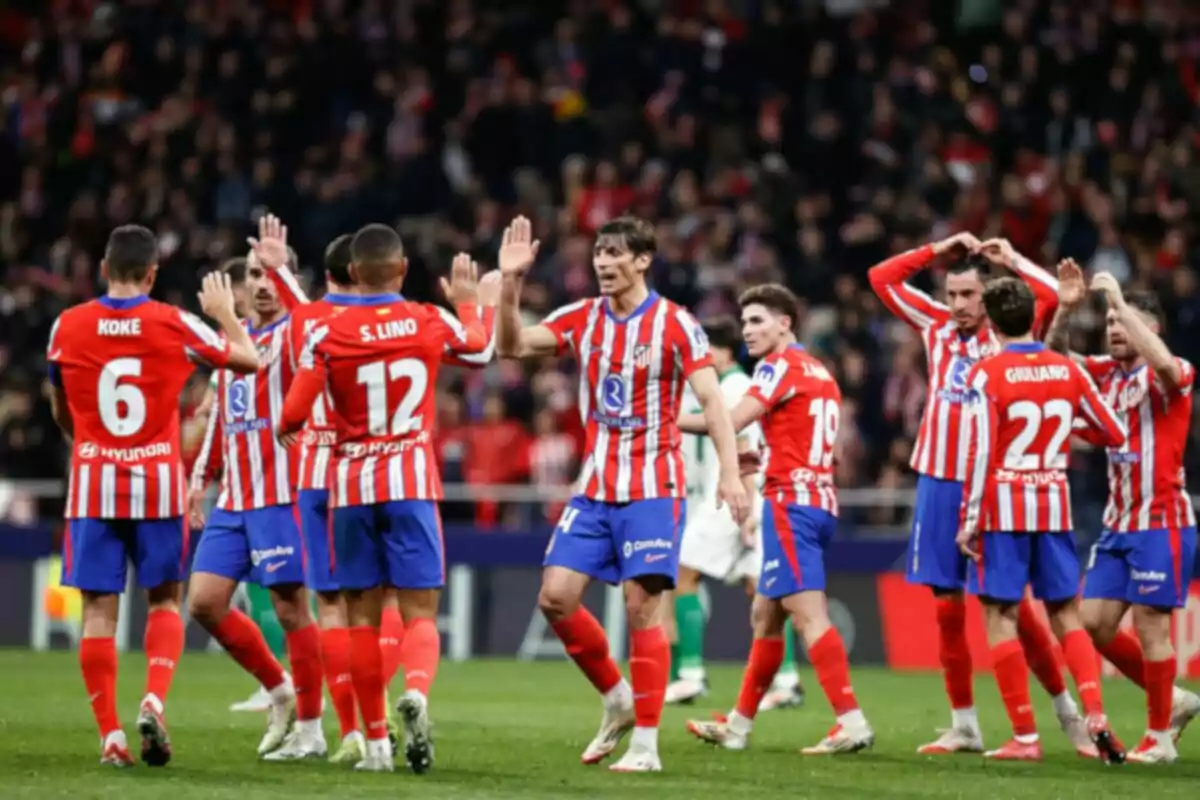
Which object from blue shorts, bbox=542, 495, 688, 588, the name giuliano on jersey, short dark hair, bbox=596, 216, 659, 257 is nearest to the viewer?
blue shorts, bbox=542, 495, 688, 588

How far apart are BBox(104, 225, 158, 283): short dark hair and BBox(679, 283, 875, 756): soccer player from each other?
9.34 ft

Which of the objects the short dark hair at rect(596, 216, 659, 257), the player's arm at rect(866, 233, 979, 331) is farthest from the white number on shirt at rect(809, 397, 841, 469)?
the short dark hair at rect(596, 216, 659, 257)

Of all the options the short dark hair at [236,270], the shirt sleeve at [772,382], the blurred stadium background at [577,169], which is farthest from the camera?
the blurred stadium background at [577,169]

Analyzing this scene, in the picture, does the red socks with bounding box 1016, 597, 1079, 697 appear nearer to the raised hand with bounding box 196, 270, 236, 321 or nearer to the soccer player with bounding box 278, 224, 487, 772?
the soccer player with bounding box 278, 224, 487, 772

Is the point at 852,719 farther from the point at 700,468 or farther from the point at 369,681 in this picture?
the point at 700,468

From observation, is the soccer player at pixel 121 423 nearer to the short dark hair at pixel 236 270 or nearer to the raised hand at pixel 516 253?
the raised hand at pixel 516 253

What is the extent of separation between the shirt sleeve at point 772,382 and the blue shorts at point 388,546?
207 centimetres

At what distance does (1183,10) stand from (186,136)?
10.9 m

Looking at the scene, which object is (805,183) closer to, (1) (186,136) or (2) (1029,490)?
(1) (186,136)

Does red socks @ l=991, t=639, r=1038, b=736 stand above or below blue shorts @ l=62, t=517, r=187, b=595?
below

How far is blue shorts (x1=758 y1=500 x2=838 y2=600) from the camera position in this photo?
10.5m

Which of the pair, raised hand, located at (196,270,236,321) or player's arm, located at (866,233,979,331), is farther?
player's arm, located at (866,233,979,331)

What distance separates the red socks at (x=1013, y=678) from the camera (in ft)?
33.1

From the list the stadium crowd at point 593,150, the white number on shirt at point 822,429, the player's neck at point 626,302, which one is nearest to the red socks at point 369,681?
the player's neck at point 626,302
